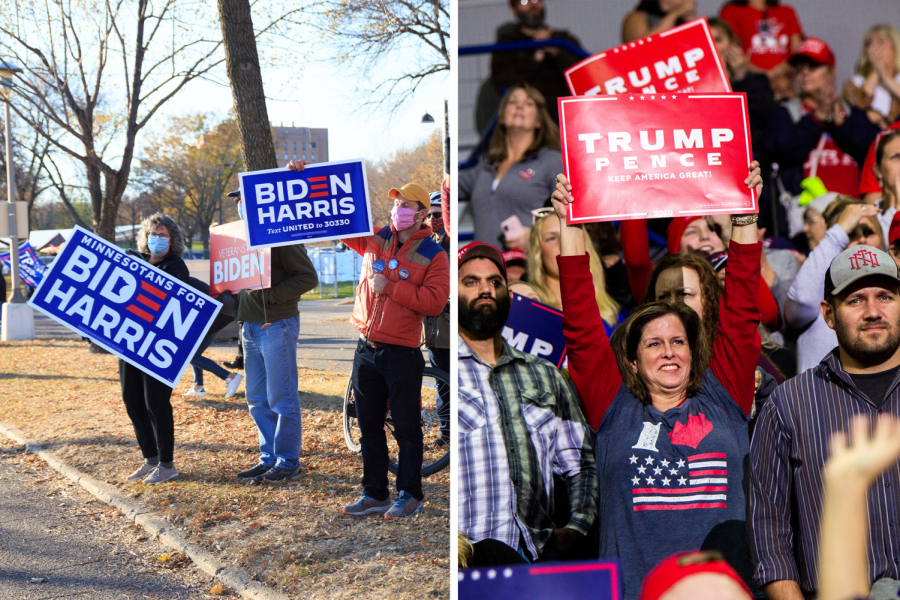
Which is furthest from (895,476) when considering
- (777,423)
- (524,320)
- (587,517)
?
(524,320)

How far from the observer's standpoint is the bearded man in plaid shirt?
2.47m

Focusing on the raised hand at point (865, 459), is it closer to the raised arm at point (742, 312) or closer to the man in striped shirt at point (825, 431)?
the man in striped shirt at point (825, 431)

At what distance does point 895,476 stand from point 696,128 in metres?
1.20

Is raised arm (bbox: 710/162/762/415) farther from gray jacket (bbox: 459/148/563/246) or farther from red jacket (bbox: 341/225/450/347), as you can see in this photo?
gray jacket (bbox: 459/148/563/246)

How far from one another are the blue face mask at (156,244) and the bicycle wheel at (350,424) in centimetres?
148

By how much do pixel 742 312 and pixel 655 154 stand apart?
59 centimetres

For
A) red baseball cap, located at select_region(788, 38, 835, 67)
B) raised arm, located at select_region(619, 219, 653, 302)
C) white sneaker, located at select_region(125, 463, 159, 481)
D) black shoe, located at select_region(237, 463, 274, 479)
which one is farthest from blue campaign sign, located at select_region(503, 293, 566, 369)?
white sneaker, located at select_region(125, 463, 159, 481)

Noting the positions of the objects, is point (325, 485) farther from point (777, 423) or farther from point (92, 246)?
point (777, 423)

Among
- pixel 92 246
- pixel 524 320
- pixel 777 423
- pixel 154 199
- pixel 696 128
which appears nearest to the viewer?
pixel 777 423

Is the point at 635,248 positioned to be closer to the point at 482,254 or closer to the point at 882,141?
the point at 482,254

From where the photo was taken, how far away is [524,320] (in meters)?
3.12

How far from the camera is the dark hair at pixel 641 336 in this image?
241 centimetres

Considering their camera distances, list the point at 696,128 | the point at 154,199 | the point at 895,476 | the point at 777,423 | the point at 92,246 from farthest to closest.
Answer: the point at 154,199, the point at 92,246, the point at 696,128, the point at 777,423, the point at 895,476

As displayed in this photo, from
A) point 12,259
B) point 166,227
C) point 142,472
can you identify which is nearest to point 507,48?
point 166,227
